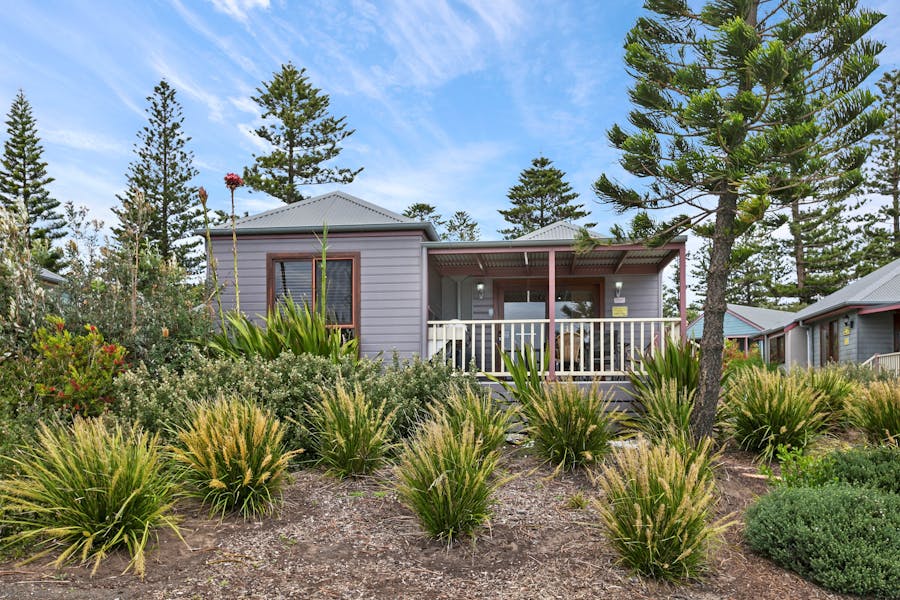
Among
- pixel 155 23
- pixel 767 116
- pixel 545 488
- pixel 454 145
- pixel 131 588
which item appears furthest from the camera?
pixel 454 145

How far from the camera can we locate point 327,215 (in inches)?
408

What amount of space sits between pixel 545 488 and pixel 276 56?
22.8 metres

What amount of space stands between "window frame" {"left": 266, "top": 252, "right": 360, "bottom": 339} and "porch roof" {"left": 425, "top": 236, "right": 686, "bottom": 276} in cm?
127

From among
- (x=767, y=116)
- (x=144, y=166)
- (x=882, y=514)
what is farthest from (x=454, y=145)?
(x=144, y=166)

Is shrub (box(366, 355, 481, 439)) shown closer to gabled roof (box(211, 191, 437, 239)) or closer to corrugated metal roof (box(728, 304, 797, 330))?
gabled roof (box(211, 191, 437, 239))

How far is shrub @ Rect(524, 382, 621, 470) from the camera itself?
530 cm

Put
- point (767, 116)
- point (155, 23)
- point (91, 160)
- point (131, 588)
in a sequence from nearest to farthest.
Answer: point (131, 588) < point (767, 116) < point (155, 23) < point (91, 160)

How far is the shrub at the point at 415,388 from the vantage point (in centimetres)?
571

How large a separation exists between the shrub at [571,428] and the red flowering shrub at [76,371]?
155 inches

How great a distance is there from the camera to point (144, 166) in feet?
75.1

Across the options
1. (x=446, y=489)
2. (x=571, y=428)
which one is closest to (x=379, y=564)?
(x=446, y=489)

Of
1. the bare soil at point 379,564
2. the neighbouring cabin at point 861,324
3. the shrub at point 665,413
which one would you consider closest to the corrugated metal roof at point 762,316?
the neighbouring cabin at point 861,324

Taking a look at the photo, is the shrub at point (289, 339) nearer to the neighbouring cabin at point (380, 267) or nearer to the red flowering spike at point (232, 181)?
the red flowering spike at point (232, 181)

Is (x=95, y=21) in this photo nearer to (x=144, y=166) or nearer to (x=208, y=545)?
(x=208, y=545)
